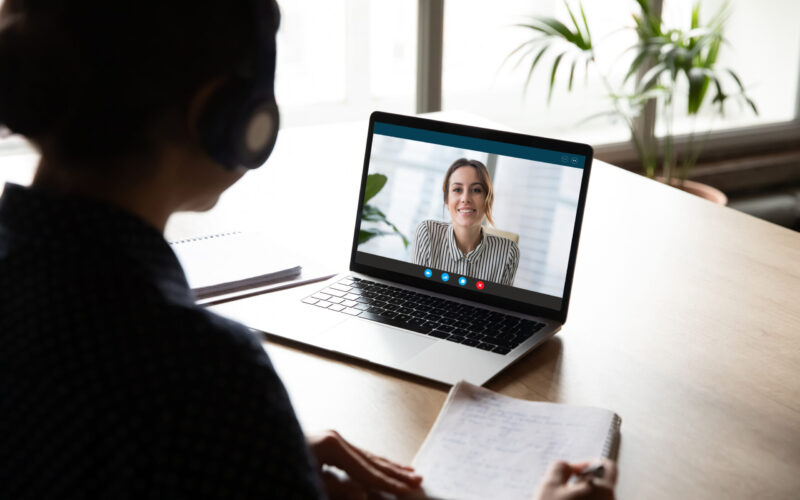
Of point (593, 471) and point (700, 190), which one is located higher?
point (593, 471)

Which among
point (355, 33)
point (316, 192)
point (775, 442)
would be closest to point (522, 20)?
point (355, 33)

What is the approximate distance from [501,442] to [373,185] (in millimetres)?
511

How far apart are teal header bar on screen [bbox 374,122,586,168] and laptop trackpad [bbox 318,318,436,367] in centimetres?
29

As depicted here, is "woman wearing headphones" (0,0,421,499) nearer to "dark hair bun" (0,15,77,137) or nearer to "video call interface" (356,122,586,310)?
"dark hair bun" (0,15,77,137)

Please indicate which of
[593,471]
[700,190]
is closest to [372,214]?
[593,471]

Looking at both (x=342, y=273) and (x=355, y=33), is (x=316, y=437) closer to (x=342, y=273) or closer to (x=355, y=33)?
(x=342, y=273)

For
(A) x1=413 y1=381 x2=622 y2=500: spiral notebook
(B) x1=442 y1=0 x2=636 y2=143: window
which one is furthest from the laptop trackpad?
(B) x1=442 y1=0 x2=636 y2=143: window

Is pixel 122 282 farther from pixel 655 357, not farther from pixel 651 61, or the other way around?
pixel 651 61

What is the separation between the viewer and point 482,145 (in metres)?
1.21

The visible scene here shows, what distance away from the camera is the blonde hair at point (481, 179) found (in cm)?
117

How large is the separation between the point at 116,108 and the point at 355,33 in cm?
268

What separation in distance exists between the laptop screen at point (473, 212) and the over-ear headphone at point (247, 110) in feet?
1.58

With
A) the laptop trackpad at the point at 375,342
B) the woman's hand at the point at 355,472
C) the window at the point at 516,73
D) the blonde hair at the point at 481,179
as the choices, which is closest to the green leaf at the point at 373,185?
the blonde hair at the point at 481,179

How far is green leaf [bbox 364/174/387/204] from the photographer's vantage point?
4.17ft
